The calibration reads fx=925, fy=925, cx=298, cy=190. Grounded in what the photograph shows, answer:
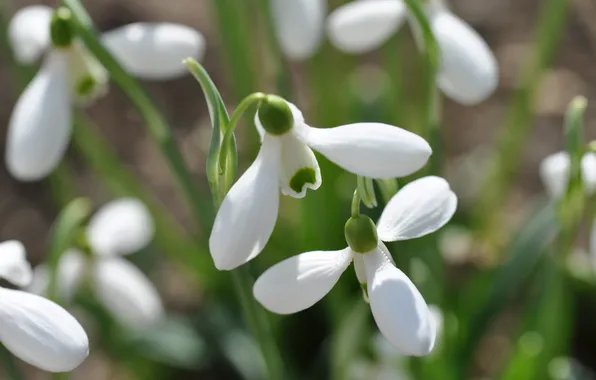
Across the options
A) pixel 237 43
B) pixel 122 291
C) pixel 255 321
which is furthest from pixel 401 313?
pixel 237 43

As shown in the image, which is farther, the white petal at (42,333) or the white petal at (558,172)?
the white petal at (558,172)

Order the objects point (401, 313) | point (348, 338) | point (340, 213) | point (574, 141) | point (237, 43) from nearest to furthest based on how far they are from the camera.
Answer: point (401, 313)
point (574, 141)
point (348, 338)
point (237, 43)
point (340, 213)

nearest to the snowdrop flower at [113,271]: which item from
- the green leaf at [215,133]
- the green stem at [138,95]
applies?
the green stem at [138,95]

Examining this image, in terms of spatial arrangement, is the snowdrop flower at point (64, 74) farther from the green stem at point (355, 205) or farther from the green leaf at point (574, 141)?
the green leaf at point (574, 141)

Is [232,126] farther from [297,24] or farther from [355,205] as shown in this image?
[297,24]

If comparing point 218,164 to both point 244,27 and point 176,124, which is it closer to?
point 244,27

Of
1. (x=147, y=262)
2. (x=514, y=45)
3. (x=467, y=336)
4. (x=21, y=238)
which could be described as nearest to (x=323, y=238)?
(x=467, y=336)
